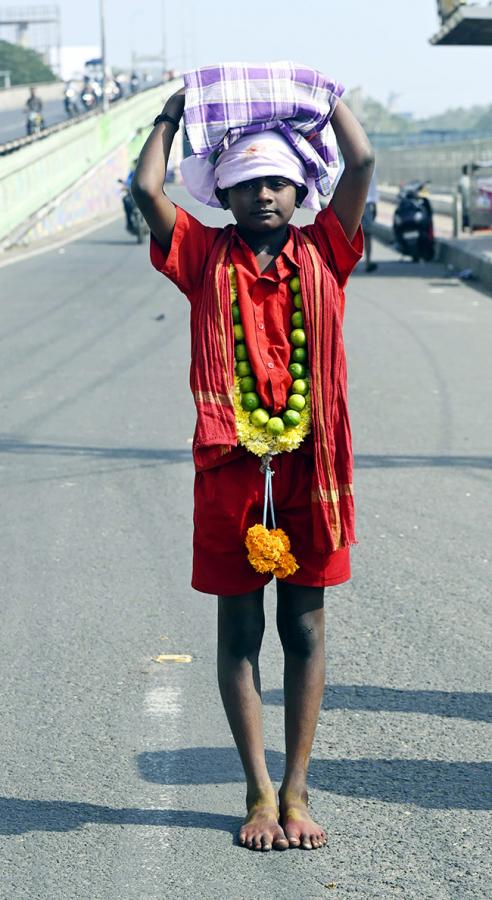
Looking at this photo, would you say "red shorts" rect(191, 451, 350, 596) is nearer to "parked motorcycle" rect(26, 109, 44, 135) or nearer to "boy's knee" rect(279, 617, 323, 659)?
"boy's knee" rect(279, 617, 323, 659)

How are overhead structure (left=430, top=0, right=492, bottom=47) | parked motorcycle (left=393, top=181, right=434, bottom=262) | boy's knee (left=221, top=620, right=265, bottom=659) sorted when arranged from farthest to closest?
parked motorcycle (left=393, top=181, right=434, bottom=262), overhead structure (left=430, top=0, right=492, bottom=47), boy's knee (left=221, top=620, right=265, bottom=659)

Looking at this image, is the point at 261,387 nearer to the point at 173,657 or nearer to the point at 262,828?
the point at 262,828

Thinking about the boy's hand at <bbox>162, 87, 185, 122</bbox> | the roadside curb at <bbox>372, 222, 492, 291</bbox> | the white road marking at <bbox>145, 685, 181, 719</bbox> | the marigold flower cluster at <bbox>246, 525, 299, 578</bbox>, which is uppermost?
the boy's hand at <bbox>162, 87, 185, 122</bbox>

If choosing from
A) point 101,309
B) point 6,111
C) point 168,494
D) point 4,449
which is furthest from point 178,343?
point 6,111

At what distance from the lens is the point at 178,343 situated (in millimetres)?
14461

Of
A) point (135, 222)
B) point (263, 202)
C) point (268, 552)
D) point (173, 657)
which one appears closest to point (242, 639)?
point (268, 552)

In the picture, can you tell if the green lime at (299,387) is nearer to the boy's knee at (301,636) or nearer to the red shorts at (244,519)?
the red shorts at (244,519)

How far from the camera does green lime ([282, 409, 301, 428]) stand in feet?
12.3

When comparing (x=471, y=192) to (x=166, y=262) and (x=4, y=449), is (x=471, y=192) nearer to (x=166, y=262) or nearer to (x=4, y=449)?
(x=4, y=449)

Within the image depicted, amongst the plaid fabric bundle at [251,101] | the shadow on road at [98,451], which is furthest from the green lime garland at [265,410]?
the shadow on road at [98,451]

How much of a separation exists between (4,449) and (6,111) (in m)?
77.9

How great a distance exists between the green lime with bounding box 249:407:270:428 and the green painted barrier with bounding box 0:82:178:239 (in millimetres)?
26611

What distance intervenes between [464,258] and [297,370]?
18.8 meters

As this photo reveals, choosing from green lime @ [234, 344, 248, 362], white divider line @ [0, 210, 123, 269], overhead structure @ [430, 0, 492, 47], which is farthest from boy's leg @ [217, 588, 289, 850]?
white divider line @ [0, 210, 123, 269]
